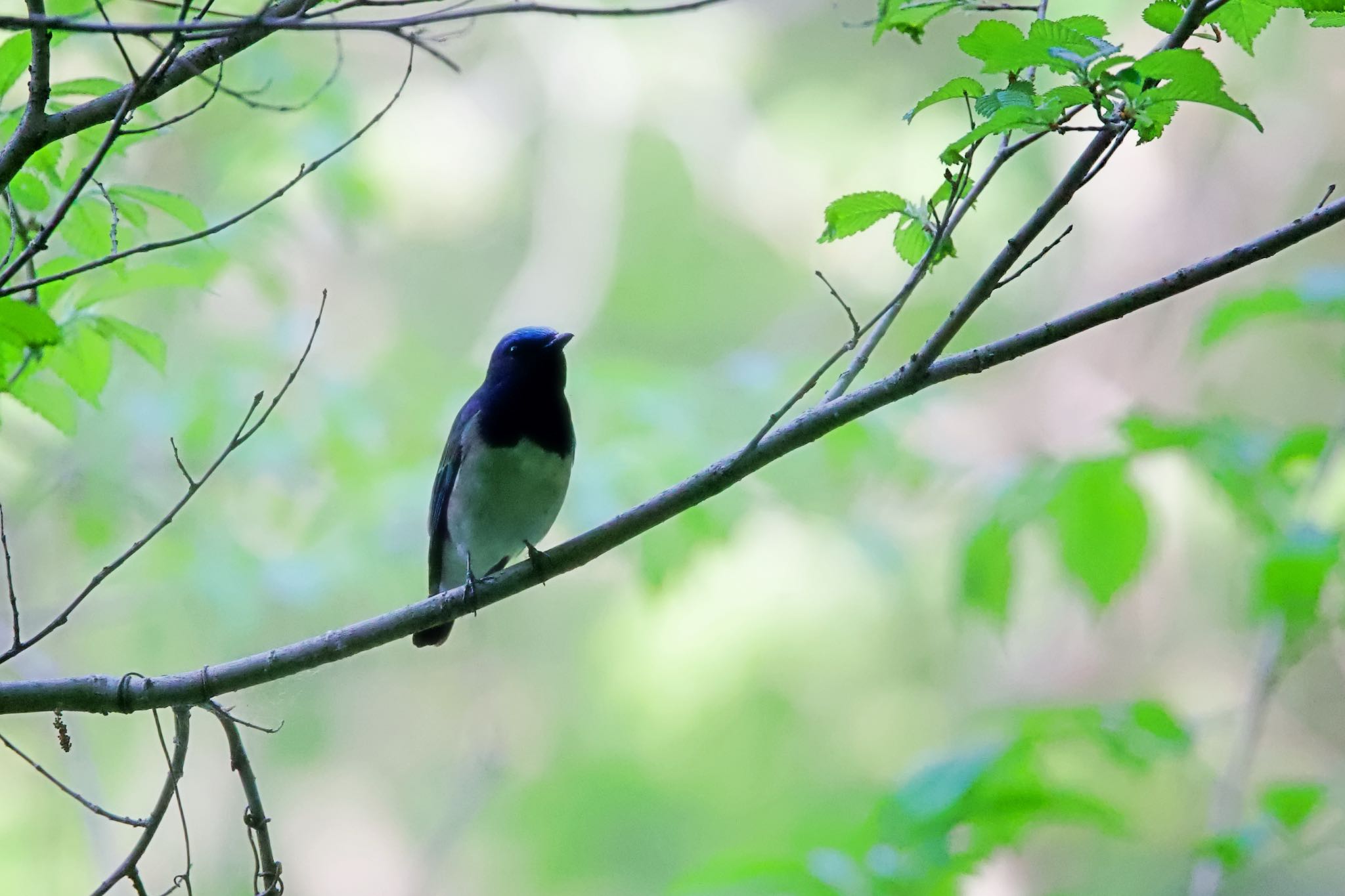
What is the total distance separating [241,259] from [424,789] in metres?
5.93

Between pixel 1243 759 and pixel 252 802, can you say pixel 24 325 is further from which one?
Answer: pixel 1243 759

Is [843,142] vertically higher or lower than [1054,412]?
higher

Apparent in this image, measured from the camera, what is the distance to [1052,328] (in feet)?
7.73

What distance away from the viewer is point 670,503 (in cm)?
257

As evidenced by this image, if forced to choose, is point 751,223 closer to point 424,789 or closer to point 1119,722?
point 424,789

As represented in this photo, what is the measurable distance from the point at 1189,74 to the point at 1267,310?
2.10 m

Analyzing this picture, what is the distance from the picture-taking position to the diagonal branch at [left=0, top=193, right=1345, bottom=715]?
2.23 metres

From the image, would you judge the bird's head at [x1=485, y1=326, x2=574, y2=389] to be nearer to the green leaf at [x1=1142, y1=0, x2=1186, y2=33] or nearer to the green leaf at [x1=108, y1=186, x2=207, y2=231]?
the green leaf at [x1=108, y1=186, x2=207, y2=231]

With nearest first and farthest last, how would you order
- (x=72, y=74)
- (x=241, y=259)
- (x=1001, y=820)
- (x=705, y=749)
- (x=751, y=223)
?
(x=1001, y=820) → (x=241, y=259) → (x=72, y=74) → (x=705, y=749) → (x=751, y=223)

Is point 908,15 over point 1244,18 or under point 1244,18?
over

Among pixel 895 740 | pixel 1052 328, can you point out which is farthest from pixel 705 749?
pixel 1052 328

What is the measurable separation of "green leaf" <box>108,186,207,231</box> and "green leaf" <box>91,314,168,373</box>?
26cm

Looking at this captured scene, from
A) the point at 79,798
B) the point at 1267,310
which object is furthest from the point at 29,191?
the point at 1267,310

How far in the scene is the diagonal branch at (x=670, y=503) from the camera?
2.23 metres
